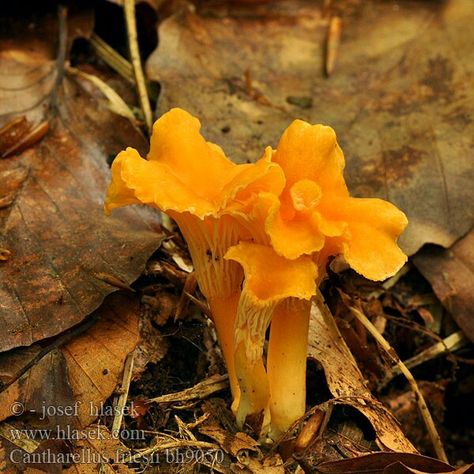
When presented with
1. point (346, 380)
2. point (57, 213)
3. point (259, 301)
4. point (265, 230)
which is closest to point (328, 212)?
point (265, 230)

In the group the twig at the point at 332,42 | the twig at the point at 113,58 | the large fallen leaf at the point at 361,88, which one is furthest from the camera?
the twig at the point at 332,42

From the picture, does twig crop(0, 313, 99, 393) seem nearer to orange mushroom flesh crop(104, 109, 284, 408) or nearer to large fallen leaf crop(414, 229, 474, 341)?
orange mushroom flesh crop(104, 109, 284, 408)

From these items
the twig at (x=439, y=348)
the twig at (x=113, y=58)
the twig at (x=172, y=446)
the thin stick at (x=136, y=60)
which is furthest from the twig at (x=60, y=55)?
the twig at (x=439, y=348)

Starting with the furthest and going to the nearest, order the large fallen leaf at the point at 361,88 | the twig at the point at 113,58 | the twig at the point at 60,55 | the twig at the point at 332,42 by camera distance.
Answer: the twig at the point at 332,42 → the twig at the point at 113,58 → the twig at the point at 60,55 → the large fallen leaf at the point at 361,88

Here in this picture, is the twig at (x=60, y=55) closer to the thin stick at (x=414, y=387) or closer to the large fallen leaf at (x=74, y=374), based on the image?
the large fallen leaf at (x=74, y=374)

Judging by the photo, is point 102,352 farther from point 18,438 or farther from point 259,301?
point 259,301

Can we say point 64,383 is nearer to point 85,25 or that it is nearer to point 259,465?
point 259,465

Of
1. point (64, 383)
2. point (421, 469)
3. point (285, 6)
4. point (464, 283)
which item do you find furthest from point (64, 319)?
point (285, 6)

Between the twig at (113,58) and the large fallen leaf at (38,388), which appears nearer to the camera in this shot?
the large fallen leaf at (38,388)
